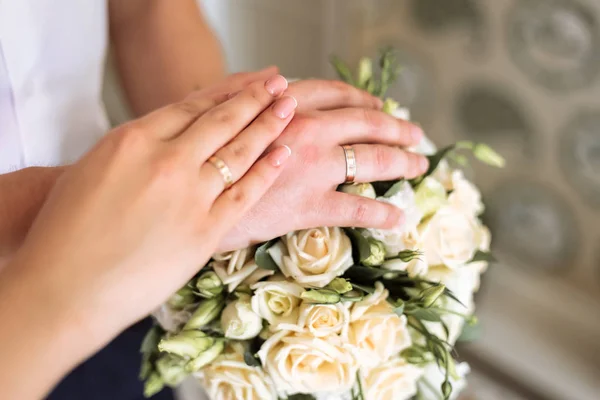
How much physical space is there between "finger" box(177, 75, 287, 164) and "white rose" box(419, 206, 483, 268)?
0.73 feet

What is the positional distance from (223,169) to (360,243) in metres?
0.16

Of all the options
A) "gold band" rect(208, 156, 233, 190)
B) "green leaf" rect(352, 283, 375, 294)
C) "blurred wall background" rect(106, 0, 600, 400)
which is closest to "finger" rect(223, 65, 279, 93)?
"gold band" rect(208, 156, 233, 190)

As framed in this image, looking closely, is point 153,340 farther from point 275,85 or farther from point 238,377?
point 275,85

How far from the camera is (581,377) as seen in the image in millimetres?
1442

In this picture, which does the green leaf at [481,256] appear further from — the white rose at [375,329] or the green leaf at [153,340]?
the green leaf at [153,340]

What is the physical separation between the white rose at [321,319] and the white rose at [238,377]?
72mm

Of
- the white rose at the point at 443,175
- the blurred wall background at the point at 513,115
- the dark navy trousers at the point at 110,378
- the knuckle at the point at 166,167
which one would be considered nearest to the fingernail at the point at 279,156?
the knuckle at the point at 166,167

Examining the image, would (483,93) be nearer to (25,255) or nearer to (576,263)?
(576,263)

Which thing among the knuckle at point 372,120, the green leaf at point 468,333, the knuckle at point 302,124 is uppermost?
the knuckle at point 302,124

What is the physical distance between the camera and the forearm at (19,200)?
589mm

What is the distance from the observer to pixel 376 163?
0.64 metres

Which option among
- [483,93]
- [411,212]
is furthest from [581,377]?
[411,212]

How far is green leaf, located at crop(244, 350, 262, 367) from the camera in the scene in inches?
23.8

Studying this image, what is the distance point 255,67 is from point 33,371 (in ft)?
4.27
